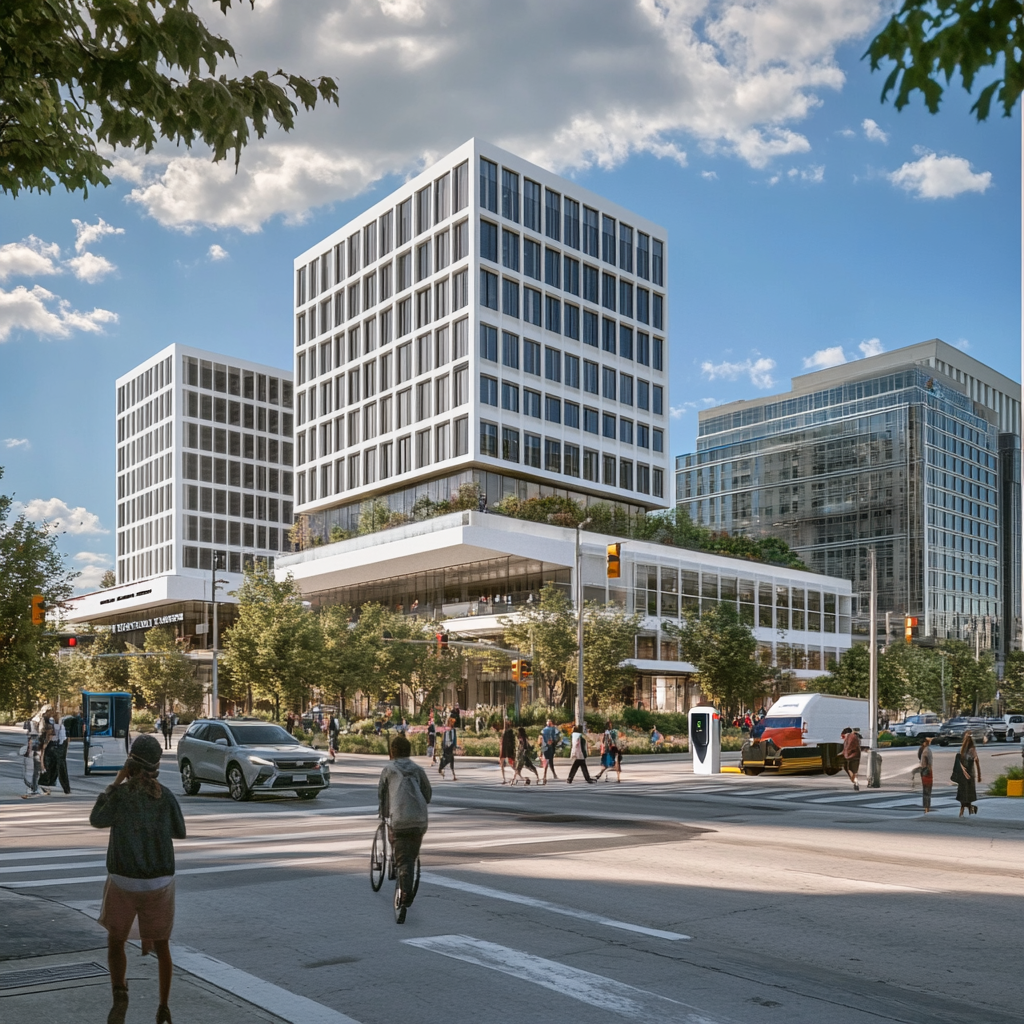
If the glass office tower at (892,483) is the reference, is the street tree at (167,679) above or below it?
below

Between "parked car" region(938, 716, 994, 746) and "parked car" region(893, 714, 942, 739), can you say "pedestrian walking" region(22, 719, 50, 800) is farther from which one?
"parked car" region(893, 714, 942, 739)

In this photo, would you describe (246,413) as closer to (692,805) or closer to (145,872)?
(692,805)

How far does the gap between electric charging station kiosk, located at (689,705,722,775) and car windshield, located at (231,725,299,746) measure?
15738mm

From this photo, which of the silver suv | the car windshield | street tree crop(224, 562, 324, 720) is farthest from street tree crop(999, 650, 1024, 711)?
the car windshield

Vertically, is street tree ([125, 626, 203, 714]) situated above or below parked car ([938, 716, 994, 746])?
above

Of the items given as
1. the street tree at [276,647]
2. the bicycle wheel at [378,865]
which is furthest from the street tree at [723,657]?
the bicycle wheel at [378,865]

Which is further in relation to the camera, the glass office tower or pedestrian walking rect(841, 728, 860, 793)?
the glass office tower

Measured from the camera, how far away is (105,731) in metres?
42.1

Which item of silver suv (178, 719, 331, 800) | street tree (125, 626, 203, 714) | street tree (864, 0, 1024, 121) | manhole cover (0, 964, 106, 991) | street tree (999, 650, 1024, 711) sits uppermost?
street tree (864, 0, 1024, 121)

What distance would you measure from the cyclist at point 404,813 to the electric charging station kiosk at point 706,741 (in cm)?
2797

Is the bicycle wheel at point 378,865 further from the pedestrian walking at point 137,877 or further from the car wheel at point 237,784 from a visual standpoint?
the car wheel at point 237,784

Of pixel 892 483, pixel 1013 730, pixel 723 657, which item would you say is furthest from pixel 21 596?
pixel 892 483

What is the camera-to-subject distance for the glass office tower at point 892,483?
135375mm

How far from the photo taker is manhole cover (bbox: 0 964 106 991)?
7762 mm
